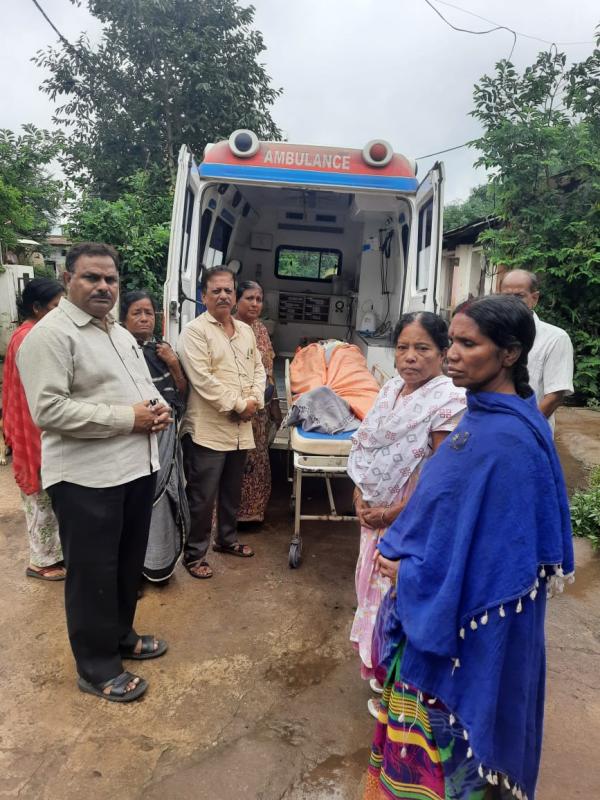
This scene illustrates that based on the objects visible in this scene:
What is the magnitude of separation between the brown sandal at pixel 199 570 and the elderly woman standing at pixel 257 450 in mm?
655

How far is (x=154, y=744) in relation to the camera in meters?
2.06

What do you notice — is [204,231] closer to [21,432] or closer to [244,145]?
[244,145]

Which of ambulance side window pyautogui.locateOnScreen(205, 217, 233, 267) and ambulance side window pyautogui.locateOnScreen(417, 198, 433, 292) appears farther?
ambulance side window pyautogui.locateOnScreen(205, 217, 233, 267)

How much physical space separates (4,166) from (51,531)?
6970mm

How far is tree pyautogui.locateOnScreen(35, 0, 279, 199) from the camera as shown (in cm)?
1102

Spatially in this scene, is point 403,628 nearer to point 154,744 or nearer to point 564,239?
point 154,744

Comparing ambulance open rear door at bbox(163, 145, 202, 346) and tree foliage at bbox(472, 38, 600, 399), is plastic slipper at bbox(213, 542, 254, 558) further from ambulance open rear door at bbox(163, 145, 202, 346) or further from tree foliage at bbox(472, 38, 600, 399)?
tree foliage at bbox(472, 38, 600, 399)

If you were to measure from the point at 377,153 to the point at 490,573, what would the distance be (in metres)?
3.60

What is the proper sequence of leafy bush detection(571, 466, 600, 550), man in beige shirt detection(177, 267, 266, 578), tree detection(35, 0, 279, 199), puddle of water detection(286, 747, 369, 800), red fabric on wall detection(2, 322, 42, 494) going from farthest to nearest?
1. tree detection(35, 0, 279, 199)
2. leafy bush detection(571, 466, 600, 550)
3. man in beige shirt detection(177, 267, 266, 578)
4. red fabric on wall detection(2, 322, 42, 494)
5. puddle of water detection(286, 747, 369, 800)

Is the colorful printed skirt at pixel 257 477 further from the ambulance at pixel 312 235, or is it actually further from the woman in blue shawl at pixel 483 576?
the woman in blue shawl at pixel 483 576

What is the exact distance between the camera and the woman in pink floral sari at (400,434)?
1893 millimetres

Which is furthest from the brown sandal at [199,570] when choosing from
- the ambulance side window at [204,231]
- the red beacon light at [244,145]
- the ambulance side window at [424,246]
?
the red beacon light at [244,145]

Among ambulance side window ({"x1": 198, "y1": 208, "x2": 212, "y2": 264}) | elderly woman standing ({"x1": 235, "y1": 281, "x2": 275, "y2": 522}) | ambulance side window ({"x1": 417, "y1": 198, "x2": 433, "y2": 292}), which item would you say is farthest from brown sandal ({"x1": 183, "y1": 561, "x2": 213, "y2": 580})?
ambulance side window ({"x1": 198, "y1": 208, "x2": 212, "y2": 264})

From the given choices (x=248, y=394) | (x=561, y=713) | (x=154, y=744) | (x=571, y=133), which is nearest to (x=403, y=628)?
(x=154, y=744)
